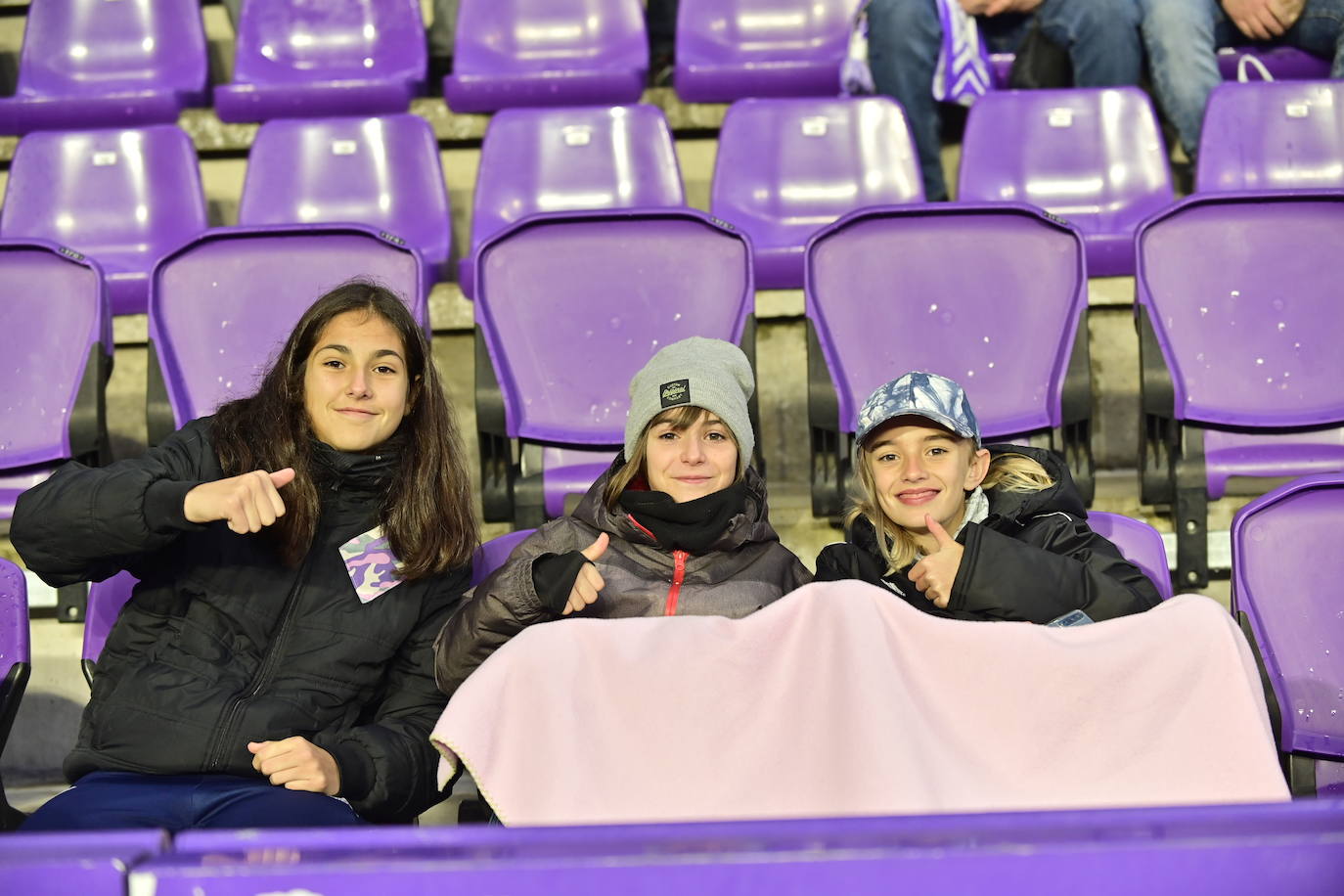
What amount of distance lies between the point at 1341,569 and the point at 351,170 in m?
2.70

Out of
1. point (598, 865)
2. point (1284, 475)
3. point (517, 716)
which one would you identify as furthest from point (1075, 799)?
point (1284, 475)

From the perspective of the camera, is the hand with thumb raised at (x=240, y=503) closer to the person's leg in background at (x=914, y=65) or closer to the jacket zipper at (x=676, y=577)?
the jacket zipper at (x=676, y=577)

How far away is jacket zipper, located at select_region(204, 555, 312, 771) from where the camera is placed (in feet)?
5.75

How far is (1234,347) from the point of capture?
278cm

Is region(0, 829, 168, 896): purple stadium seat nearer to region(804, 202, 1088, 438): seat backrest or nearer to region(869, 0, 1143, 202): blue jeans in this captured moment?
region(804, 202, 1088, 438): seat backrest

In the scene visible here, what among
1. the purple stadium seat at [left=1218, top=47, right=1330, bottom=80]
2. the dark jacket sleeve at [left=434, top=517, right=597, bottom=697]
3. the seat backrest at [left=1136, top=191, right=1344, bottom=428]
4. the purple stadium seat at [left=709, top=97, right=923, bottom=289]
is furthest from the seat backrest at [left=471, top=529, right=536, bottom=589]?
the purple stadium seat at [left=1218, top=47, right=1330, bottom=80]

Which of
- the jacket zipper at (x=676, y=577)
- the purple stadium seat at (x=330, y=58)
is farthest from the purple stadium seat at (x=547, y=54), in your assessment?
the jacket zipper at (x=676, y=577)

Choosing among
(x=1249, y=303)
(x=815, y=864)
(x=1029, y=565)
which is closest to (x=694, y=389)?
(x=1029, y=565)

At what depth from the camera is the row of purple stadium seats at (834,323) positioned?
273cm

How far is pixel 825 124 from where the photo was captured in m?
3.77

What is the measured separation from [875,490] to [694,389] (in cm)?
31

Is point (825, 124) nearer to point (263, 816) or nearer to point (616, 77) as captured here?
point (616, 77)

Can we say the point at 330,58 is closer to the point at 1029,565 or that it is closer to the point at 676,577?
the point at 676,577

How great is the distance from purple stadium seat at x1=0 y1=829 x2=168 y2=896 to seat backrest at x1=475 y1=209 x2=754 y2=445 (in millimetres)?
1872
